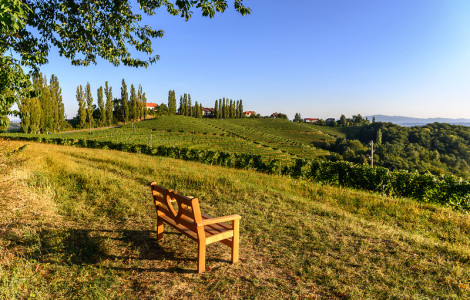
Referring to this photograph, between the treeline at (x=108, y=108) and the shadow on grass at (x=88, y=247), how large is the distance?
209ft

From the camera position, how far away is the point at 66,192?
5.93 metres

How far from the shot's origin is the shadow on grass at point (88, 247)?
320 cm

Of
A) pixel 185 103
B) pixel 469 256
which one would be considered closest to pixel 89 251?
pixel 469 256

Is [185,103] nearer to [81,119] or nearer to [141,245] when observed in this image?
[81,119]

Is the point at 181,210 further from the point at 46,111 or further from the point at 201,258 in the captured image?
the point at 46,111

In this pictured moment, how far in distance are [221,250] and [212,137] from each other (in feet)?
179

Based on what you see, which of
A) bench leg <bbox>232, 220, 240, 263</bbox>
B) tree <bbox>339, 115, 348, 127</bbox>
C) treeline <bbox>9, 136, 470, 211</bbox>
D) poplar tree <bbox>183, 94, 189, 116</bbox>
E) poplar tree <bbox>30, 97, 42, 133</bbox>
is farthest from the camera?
tree <bbox>339, 115, 348, 127</bbox>

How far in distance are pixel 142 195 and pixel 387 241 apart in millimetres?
5739

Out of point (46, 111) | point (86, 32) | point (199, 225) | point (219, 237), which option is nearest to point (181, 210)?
point (199, 225)

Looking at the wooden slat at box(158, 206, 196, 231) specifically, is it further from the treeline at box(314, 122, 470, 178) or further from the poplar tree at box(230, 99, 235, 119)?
the poplar tree at box(230, 99, 235, 119)

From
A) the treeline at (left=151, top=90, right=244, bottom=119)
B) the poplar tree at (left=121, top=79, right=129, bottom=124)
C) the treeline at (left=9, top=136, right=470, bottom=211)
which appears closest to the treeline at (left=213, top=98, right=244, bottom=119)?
the treeline at (left=151, top=90, right=244, bottom=119)

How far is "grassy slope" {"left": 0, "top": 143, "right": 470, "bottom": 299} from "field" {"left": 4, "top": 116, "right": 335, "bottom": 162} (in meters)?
30.7

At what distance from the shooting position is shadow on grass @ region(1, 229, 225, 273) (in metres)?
3.20

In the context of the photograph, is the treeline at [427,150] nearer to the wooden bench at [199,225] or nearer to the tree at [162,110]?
the wooden bench at [199,225]
